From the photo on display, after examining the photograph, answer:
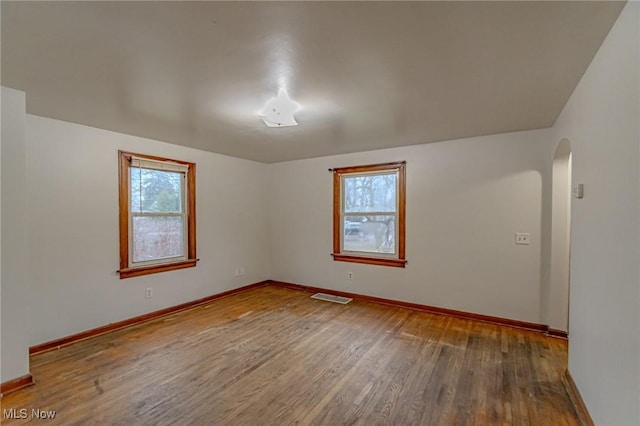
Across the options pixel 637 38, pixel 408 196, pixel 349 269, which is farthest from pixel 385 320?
pixel 637 38

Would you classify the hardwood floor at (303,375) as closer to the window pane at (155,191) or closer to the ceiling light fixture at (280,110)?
the window pane at (155,191)

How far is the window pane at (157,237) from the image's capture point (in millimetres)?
3672

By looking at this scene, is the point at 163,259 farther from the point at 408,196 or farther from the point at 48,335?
the point at 408,196

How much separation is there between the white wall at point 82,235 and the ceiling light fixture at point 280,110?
6.84 ft

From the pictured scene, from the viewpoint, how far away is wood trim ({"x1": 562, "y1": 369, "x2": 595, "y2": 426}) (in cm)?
185

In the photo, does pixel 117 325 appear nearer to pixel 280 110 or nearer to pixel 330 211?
pixel 280 110

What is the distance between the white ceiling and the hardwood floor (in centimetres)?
228

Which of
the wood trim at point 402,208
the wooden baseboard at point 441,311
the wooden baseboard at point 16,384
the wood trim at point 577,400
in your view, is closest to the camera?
the wood trim at point 577,400

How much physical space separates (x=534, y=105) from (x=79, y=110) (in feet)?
13.4

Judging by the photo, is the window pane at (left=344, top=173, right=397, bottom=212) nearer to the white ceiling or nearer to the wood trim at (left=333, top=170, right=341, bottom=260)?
the wood trim at (left=333, top=170, right=341, bottom=260)

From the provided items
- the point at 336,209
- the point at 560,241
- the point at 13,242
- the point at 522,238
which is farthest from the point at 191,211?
the point at 560,241

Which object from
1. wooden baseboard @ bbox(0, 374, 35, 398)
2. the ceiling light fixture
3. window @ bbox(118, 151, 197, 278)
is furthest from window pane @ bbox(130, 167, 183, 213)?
the ceiling light fixture

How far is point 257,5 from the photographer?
133cm

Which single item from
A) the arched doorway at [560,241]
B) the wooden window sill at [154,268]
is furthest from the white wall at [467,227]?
the wooden window sill at [154,268]
